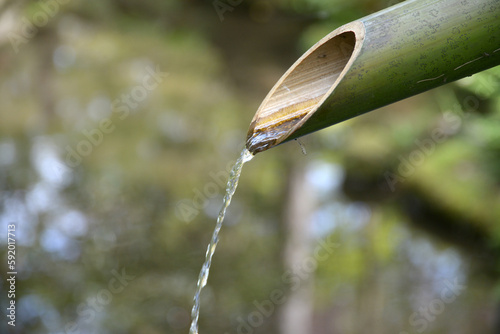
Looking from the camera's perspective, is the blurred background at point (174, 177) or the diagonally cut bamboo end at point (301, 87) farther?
the blurred background at point (174, 177)

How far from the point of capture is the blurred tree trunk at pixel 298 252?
489cm

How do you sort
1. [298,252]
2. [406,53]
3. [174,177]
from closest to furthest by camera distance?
[406,53], [174,177], [298,252]

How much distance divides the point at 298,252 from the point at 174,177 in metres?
1.29

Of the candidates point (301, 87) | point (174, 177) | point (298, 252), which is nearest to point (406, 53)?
point (301, 87)

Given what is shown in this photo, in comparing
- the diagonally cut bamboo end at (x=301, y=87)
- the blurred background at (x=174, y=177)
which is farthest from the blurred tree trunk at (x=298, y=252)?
the diagonally cut bamboo end at (x=301, y=87)

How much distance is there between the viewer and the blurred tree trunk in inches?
192

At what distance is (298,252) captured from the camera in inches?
196

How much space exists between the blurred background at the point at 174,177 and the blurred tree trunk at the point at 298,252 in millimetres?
13

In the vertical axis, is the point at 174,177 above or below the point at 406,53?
below

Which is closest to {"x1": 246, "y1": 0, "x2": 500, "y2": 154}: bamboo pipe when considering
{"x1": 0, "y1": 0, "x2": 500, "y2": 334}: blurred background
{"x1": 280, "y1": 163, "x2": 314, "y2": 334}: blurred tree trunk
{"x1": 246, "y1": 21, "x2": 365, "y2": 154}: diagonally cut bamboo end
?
{"x1": 246, "y1": 21, "x2": 365, "y2": 154}: diagonally cut bamboo end

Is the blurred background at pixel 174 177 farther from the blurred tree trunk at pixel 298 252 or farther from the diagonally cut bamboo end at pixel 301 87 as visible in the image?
the diagonally cut bamboo end at pixel 301 87

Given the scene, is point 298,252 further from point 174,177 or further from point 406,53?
point 406,53

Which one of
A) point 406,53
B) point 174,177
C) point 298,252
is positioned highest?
point 406,53

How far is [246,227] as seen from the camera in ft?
16.9
